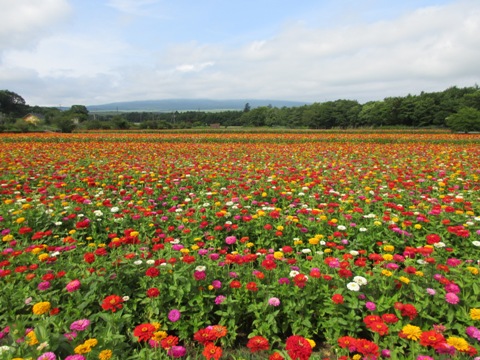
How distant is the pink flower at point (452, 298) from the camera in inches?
83.2

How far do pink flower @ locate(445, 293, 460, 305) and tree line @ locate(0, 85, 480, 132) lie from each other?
37365 mm

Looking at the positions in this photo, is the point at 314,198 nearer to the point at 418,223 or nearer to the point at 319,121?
the point at 418,223

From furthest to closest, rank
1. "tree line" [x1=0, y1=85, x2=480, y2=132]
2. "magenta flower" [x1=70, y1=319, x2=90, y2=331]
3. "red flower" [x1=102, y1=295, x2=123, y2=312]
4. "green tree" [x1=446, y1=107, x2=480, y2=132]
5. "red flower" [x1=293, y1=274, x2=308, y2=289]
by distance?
"tree line" [x1=0, y1=85, x2=480, y2=132] < "green tree" [x1=446, y1=107, x2=480, y2=132] < "red flower" [x1=293, y1=274, x2=308, y2=289] < "red flower" [x1=102, y1=295, x2=123, y2=312] < "magenta flower" [x1=70, y1=319, x2=90, y2=331]

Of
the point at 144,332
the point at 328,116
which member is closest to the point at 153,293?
the point at 144,332

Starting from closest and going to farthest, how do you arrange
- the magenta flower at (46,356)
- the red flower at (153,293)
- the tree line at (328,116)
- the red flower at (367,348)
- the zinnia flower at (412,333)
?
1. the magenta flower at (46,356)
2. the red flower at (367,348)
3. the zinnia flower at (412,333)
4. the red flower at (153,293)
5. the tree line at (328,116)

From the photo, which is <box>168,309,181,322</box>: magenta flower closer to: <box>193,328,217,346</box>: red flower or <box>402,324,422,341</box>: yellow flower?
<box>193,328,217,346</box>: red flower

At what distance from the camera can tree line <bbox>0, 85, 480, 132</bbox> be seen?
141ft

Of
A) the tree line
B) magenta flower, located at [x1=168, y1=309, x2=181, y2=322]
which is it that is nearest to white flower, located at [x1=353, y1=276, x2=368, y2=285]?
magenta flower, located at [x1=168, y1=309, x2=181, y2=322]

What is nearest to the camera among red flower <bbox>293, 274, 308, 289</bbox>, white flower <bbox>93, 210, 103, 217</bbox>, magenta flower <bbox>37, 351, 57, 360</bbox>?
Answer: magenta flower <bbox>37, 351, 57, 360</bbox>

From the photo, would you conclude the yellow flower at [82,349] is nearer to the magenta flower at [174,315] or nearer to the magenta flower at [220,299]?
the magenta flower at [174,315]

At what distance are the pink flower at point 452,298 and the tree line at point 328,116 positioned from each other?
37365 millimetres

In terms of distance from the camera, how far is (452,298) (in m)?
2.13

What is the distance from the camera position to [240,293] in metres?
2.53

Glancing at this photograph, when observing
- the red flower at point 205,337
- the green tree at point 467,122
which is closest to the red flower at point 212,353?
the red flower at point 205,337
